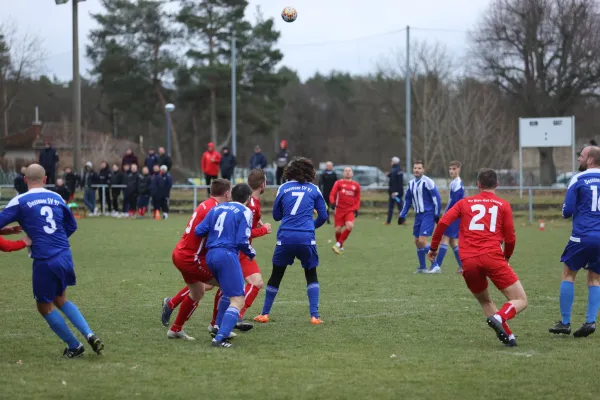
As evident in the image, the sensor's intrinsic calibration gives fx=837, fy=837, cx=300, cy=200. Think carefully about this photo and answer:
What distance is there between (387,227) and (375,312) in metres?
16.8

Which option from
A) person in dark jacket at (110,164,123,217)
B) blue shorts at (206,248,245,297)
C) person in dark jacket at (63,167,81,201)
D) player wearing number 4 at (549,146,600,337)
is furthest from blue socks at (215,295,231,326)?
person in dark jacket at (110,164,123,217)

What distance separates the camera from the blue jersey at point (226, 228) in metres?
8.15

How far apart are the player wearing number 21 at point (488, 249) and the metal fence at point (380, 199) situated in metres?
20.9

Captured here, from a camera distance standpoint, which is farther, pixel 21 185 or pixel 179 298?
pixel 21 185

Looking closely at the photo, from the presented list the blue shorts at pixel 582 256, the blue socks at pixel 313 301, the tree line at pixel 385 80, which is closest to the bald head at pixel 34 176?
the blue socks at pixel 313 301

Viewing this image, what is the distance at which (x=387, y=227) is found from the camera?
2716 cm

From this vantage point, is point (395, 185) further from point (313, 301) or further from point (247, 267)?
point (247, 267)

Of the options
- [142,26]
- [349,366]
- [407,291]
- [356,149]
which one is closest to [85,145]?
[142,26]

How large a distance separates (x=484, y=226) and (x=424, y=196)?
6.90 m

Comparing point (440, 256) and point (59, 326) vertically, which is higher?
point (59, 326)

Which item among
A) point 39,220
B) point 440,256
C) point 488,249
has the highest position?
point 39,220

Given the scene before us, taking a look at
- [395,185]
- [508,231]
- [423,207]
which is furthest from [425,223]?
[395,185]

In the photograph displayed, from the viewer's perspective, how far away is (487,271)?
827cm

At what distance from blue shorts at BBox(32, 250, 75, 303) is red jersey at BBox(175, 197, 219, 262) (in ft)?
4.21
